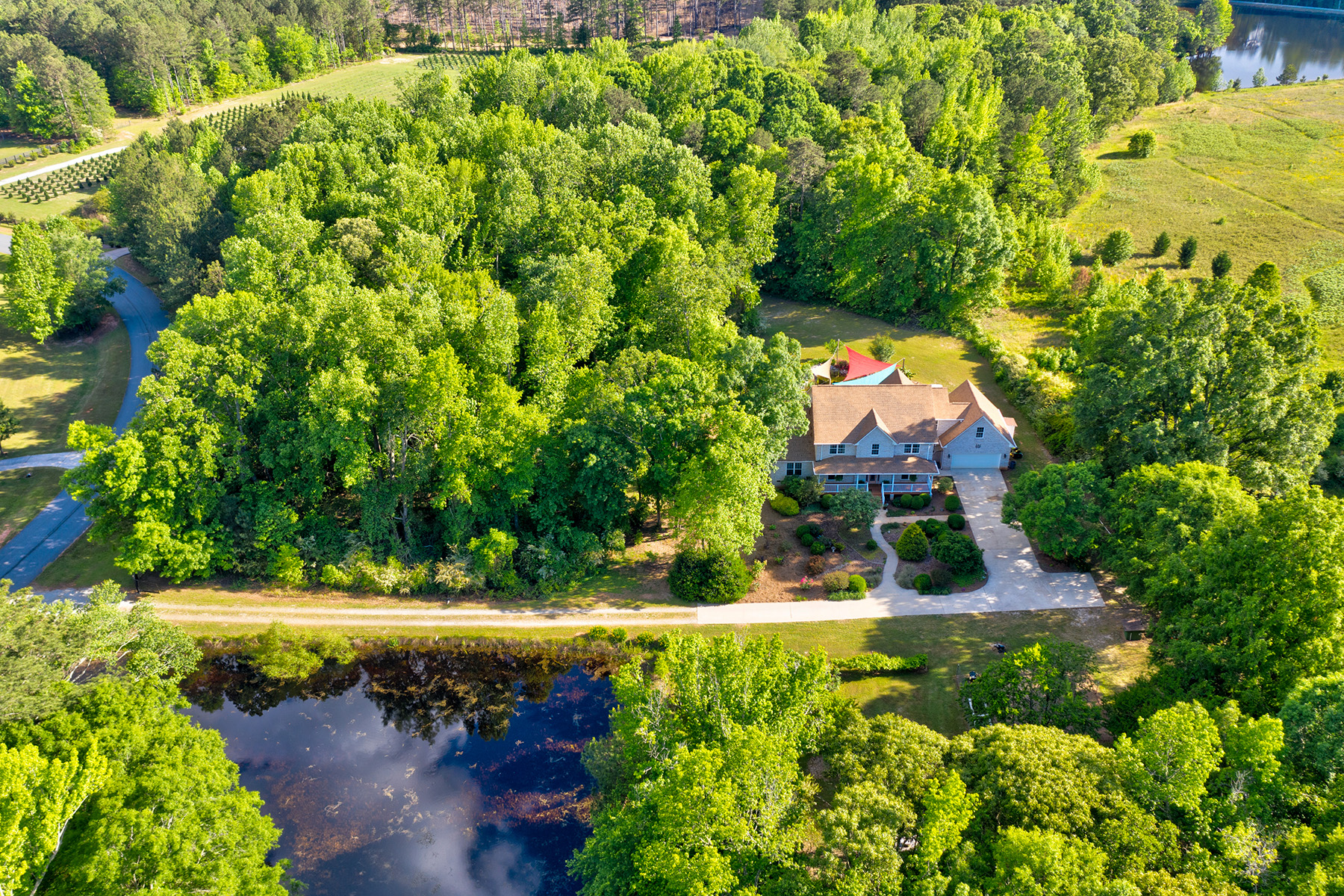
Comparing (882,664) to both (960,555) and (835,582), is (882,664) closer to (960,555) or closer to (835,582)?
(835,582)

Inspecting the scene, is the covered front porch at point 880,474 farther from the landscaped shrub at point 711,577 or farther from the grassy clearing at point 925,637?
the grassy clearing at point 925,637

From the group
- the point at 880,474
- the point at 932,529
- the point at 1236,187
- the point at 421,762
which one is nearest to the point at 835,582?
the point at 932,529

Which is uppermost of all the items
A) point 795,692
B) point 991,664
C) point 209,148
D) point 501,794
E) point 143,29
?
point 143,29

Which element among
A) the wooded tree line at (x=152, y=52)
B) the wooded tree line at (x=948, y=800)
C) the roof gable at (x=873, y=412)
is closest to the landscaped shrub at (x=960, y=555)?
the roof gable at (x=873, y=412)

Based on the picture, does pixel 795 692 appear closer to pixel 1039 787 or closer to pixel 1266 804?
pixel 1039 787

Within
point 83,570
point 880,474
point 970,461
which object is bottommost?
point 83,570

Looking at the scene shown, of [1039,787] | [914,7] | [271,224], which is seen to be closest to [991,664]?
[1039,787]
